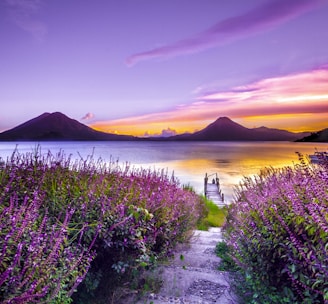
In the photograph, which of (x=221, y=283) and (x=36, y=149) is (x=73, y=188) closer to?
(x=36, y=149)

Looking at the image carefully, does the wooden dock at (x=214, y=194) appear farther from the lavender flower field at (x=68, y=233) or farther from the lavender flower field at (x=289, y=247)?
the lavender flower field at (x=289, y=247)

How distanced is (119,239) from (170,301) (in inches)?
43.4

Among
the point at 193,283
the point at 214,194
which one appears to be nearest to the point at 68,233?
the point at 193,283

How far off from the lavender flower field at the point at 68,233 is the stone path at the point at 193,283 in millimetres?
393

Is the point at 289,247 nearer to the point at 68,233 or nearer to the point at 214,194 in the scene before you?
the point at 68,233

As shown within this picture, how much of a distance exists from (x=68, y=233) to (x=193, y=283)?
2.13 meters

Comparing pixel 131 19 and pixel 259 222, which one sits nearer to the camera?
pixel 259 222

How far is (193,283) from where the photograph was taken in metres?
4.47

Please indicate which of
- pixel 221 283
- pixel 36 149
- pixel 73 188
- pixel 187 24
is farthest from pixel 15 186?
pixel 187 24

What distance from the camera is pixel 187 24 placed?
10406mm

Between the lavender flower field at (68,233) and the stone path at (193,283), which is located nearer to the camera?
the lavender flower field at (68,233)

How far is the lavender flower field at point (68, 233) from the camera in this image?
247 cm

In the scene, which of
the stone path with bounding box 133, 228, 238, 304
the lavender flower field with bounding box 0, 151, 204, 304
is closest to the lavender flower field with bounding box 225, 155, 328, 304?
the stone path with bounding box 133, 228, 238, 304

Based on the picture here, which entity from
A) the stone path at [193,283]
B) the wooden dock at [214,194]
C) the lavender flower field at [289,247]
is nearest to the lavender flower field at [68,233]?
the stone path at [193,283]
